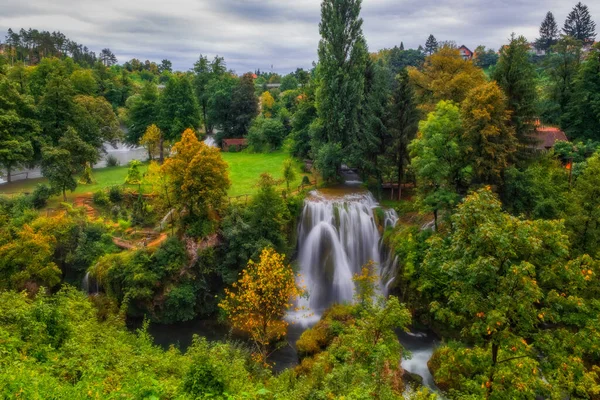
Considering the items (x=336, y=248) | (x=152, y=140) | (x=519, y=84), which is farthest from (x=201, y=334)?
(x=519, y=84)

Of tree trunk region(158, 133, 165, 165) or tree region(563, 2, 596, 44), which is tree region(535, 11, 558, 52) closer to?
tree region(563, 2, 596, 44)

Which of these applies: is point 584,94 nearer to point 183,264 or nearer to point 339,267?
point 339,267

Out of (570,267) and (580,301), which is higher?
(570,267)

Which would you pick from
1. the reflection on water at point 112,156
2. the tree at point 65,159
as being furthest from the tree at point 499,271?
the reflection on water at point 112,156

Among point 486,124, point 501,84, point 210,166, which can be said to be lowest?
point 210,166

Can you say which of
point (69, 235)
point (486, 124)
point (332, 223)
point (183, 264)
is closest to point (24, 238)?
point (69, 235)

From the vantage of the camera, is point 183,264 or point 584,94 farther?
point 584,94

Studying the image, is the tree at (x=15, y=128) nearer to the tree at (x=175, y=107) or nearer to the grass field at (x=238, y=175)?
the grass field at (x=238, y=175)
